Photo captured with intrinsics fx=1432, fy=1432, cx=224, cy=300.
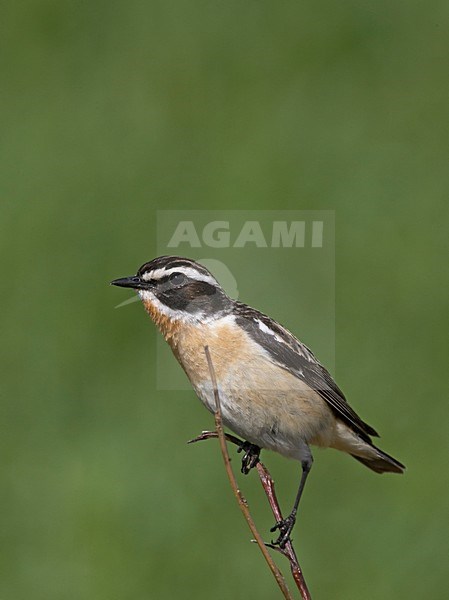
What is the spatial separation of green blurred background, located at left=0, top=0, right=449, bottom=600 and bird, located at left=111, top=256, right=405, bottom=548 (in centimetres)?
194

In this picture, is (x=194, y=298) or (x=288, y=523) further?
(x=194, y=298)

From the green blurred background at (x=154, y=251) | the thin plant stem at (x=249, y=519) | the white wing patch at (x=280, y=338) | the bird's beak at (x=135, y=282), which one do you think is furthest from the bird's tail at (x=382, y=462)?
the thin plant stem at (x=249, y=519)

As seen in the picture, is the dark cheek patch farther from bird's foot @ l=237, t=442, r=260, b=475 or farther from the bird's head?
bird's foot @ l=237, t=442, r=260, b=475

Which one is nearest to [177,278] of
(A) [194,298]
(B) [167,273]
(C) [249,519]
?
(B) [167,273]

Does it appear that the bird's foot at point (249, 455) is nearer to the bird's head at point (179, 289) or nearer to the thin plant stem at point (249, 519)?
the bird's head at point (179, 289)

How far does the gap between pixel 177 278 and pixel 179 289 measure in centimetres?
11

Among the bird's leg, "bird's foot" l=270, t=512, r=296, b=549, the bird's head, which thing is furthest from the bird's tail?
the bird's head

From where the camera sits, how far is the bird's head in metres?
6.40

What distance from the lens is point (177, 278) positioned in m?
6.50

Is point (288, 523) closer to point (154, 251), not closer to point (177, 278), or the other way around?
point (177, 278)

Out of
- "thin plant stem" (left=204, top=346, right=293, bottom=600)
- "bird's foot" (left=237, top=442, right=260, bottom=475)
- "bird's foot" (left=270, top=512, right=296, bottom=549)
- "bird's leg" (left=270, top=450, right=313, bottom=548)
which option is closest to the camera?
"thin plant stem" (left=204, top=346, right=293, bottom=600)

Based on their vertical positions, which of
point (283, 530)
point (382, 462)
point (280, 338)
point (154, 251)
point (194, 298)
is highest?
point (154, 251)

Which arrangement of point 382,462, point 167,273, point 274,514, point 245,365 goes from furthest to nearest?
point 382,462
point 245,365
point 167,273
point 274,514

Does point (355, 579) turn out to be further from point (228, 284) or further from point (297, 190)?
point (297, 190)
